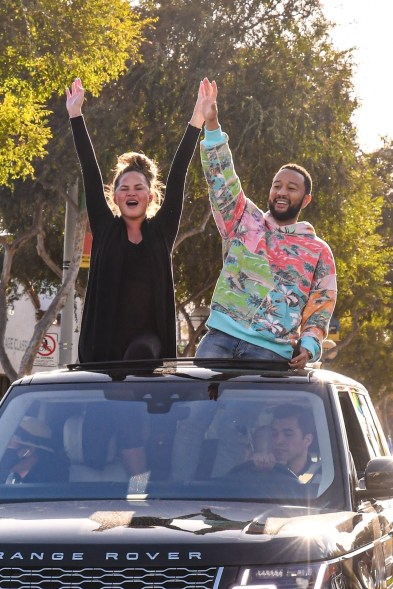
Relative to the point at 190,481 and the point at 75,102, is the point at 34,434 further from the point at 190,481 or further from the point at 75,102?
the point at 75,102

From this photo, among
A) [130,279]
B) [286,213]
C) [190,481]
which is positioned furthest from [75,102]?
[190,481]

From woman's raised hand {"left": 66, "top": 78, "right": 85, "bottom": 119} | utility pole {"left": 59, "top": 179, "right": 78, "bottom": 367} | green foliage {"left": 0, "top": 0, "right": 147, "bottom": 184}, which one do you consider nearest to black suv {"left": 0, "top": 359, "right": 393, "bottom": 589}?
woman's raised hand {"left": 66, "top": 78, "right": 85, "bottom": 119}

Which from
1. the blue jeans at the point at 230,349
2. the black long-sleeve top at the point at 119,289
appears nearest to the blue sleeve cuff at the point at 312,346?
the blue jeans at the point at 230,349

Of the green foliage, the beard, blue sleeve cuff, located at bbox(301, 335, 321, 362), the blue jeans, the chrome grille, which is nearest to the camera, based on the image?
the chrome grille

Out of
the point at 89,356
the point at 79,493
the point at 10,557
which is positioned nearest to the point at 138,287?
the point at 89,356

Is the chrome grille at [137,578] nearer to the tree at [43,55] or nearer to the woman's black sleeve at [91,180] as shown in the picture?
the woman's black sleeve at [91,180]

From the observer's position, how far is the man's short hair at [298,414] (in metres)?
5.52

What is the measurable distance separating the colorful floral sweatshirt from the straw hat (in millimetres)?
1804

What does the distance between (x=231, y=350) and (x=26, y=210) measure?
2242 cm

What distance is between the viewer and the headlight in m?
4.38

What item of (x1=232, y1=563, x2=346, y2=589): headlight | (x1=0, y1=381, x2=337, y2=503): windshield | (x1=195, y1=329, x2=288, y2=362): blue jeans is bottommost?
(x1=232, y1=563, x2=346, y2=589): headlight

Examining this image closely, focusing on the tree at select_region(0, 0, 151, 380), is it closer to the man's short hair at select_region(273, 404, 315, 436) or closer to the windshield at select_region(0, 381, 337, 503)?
the windshield at select_region(0, 381, 337, 503)

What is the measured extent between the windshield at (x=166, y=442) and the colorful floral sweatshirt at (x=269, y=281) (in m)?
1.63

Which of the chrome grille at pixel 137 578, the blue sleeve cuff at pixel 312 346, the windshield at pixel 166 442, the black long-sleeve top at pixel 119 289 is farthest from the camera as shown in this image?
the blue sleeve cuff at pixel 312 346
